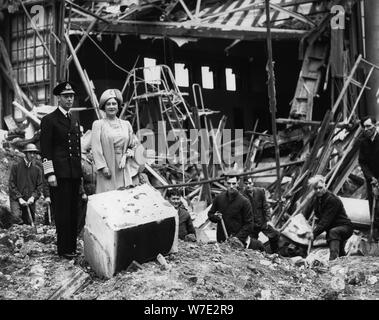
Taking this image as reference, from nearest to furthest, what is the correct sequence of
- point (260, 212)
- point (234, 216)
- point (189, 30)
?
point (234, 216), point (260, 212), point (189, 30)

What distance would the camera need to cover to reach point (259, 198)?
11.8m

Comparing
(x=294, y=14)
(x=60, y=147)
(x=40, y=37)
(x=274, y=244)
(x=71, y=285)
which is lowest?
(x=274, y=244)

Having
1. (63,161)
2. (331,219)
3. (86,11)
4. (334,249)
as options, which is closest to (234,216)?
(331,219)

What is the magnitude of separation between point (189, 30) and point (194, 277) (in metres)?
10.6

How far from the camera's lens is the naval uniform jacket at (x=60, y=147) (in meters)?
7.91

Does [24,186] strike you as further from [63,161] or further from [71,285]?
[71,285]

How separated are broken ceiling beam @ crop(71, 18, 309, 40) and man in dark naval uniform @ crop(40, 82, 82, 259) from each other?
9.52 m

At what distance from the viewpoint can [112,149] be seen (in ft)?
27.3

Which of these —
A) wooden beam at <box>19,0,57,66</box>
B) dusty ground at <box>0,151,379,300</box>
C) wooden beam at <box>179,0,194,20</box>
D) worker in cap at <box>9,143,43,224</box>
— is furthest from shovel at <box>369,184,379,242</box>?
wooden beam at <box>19,0,57,66</box>

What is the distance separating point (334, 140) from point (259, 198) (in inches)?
162

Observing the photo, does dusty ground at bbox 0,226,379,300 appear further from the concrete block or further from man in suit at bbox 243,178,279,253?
man in suit at bbox 243,178,279,253

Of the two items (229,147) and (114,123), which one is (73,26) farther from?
(114,123)

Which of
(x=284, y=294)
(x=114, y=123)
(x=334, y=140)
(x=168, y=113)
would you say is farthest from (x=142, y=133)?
(x=284, y=294)

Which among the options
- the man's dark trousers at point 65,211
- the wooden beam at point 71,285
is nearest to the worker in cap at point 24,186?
the man's dark trousers at point 65,211
